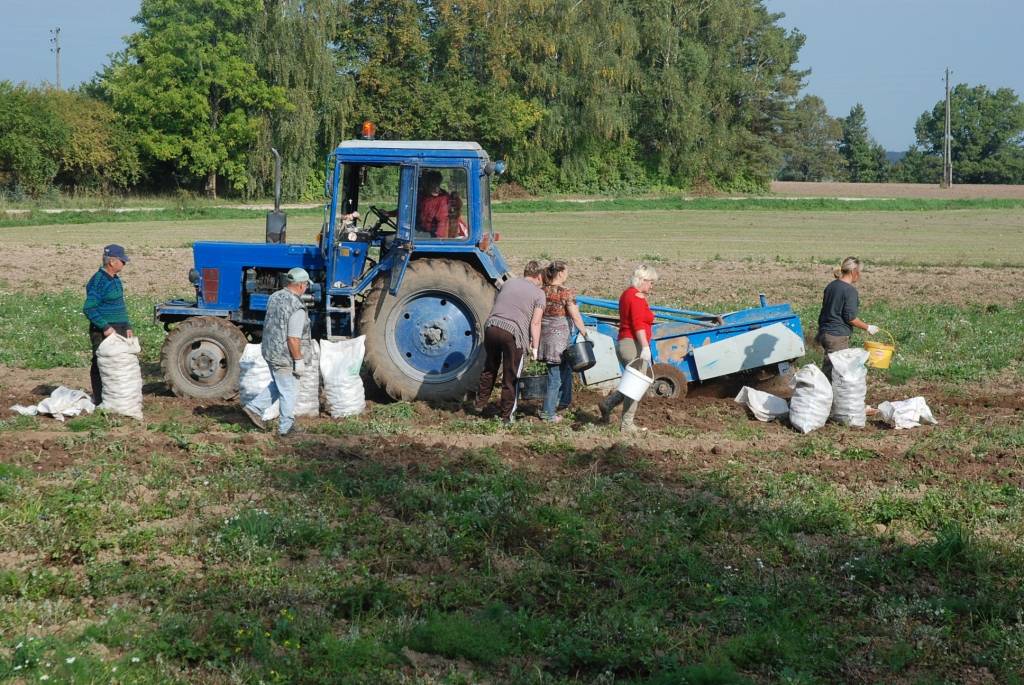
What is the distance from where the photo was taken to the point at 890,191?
270ft

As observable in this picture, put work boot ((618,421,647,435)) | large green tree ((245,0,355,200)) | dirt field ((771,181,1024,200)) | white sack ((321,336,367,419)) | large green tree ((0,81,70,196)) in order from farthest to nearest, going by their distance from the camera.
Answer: dirt field ((771,181,1024,200))
large green tree ((245,0,355,200))
large green tree ((0,81,70,196))
white sack ((321,336,367,419))
work boot ((618,421,647,435))

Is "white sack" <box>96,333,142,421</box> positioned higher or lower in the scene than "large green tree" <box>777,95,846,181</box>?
lower

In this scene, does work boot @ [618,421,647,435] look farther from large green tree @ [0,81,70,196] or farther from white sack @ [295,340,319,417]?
large green tree @ [0,81,70,196]

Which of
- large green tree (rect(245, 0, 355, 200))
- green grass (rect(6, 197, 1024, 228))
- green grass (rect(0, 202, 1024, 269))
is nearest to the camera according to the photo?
green grass (rect(0, 202, 1024, 269))

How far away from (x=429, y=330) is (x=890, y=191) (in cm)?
7707

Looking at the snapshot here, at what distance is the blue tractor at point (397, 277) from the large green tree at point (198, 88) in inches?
1914

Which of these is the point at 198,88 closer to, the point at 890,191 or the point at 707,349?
the point at 890,191

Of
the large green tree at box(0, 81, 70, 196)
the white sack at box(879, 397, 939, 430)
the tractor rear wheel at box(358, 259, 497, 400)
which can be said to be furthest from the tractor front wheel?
the large green tree at box(0, 81, 70, 196)

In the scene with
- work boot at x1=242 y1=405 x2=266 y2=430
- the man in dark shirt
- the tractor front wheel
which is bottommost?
work boot at x1=242 y1=405 x2=266 y2=430

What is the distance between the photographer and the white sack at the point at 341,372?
10.8 metres

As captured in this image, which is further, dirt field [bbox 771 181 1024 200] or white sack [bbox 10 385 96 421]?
dirt field [bbox 771 181 1024 200]

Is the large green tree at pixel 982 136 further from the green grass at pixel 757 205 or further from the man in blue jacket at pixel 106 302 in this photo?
the man in blue jacket at pixel 106 302

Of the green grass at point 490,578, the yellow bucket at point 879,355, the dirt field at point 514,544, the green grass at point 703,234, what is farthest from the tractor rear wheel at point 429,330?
the green grass at point 703,234

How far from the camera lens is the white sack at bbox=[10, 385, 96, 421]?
10.5m
